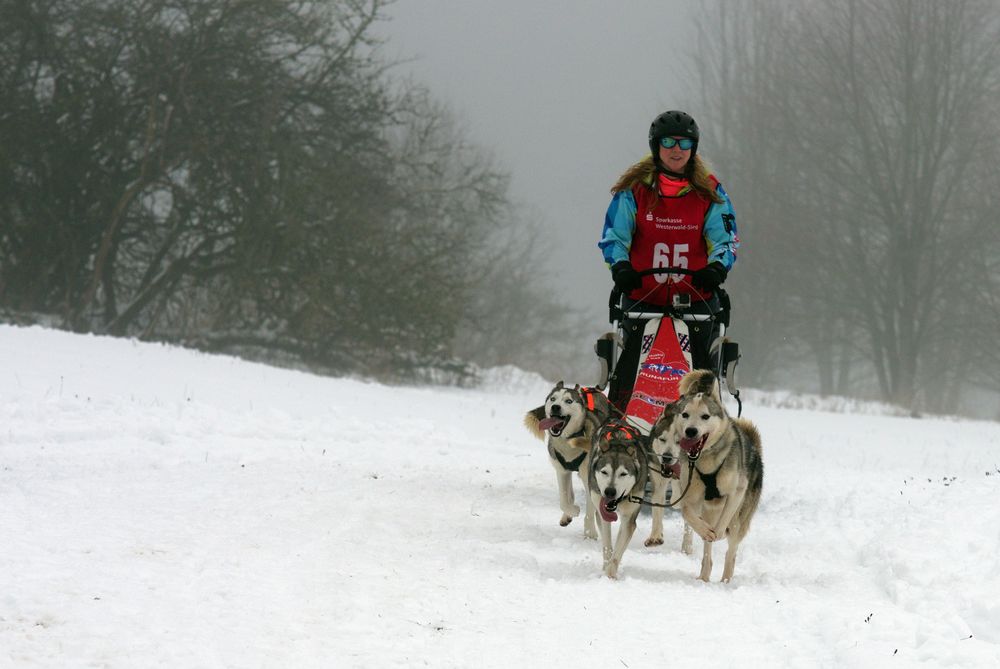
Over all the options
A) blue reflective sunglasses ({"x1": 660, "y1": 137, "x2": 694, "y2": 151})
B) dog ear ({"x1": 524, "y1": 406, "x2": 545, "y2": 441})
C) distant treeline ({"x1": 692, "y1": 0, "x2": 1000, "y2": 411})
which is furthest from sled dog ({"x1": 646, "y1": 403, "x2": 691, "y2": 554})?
distant treeline ({"x1": 692, "y1": 0, "x2": 1000, "y2": 411})

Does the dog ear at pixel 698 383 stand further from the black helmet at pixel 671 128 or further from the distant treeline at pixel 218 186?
the distant treeline at pixel 218 186

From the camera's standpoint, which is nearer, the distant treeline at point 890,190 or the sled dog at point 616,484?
the sled dog at point 616,484

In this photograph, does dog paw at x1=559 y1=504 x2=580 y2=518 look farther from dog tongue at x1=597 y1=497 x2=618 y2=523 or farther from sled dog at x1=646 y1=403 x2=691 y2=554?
dog tongue at x1=597 y1=497 x2=618 y2=523

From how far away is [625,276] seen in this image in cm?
711

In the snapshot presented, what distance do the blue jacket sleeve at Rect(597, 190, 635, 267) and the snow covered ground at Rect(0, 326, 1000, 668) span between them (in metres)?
2.00

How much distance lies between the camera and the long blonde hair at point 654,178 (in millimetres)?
7395

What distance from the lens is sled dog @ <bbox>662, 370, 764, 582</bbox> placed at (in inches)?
230

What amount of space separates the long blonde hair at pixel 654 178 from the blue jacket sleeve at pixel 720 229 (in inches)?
2.2

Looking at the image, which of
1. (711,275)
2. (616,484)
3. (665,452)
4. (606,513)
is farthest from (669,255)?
(606,513)

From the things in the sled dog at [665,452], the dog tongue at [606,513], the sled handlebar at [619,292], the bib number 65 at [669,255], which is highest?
the bib number 65 at [669,255]

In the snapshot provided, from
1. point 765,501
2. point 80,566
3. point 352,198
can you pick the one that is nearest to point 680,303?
point 765,501

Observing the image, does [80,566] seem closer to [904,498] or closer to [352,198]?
[904,498]

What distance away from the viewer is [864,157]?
32.9m

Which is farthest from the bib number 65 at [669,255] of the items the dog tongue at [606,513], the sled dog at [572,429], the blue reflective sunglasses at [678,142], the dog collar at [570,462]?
the dog tongue at [606,513]
